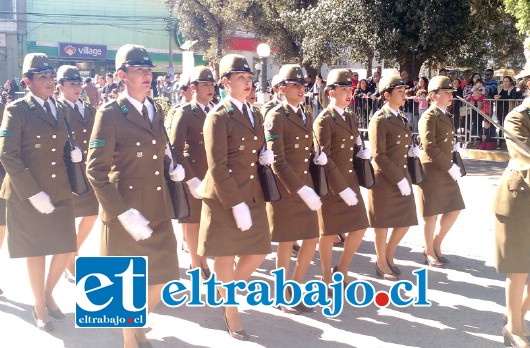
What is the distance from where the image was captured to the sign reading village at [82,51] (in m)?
41.4

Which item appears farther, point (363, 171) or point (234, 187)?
point (363, 171)

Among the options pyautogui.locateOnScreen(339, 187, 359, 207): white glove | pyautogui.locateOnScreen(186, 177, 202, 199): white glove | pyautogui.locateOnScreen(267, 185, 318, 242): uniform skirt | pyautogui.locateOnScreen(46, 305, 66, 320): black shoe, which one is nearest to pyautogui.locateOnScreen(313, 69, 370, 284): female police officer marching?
pyautogui.locateOnScreen(339, 187, 359, 207): white glove

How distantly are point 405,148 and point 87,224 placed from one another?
322 centimetres

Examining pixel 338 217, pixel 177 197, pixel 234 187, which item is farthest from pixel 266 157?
pixel 338 217

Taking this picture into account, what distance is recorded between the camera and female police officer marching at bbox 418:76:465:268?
679 cm

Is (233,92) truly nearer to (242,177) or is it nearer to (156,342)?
(242,177)

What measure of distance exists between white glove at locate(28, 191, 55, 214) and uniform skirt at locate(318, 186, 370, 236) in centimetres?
235

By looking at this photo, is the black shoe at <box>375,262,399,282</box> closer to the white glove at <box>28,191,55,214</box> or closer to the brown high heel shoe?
the brown high heel shoe

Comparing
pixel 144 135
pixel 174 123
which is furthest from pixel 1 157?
pixel 174 123

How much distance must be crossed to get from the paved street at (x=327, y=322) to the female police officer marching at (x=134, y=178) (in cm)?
68

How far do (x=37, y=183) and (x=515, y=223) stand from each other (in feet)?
11.8

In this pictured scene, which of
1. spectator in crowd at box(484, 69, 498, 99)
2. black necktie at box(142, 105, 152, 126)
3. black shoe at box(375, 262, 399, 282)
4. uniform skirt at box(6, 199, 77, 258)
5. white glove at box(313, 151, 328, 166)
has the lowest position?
black shoe at box(375, 262, 399, 282)

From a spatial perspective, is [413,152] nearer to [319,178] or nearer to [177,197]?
[319,178]

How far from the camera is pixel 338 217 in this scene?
234 inches
